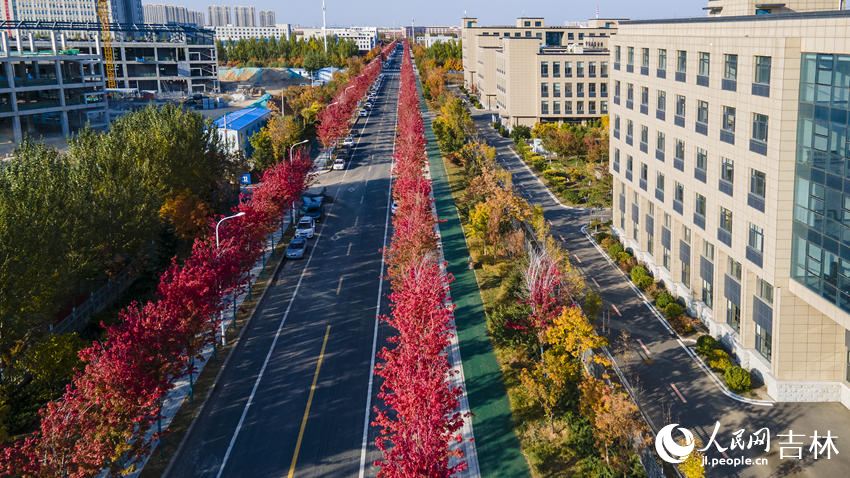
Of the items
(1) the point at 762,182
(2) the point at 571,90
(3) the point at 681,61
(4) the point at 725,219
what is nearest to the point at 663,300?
(4) the point at 725,219

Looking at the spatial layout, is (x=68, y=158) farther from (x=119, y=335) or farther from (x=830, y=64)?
(x=830, y=64)

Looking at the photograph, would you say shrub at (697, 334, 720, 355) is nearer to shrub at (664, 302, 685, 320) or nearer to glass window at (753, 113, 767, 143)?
shrub at (664, 302, 685, 320)

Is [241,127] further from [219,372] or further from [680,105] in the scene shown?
[680,105]

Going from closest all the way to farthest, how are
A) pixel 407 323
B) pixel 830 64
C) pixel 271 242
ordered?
pixel 830 64
pixel 407 323
pixel 271 242

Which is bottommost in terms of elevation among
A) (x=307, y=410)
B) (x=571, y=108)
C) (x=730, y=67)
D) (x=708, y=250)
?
(x=307, y=410)

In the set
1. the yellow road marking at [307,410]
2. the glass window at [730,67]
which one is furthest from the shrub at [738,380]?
the yellow road marking at [307,410]

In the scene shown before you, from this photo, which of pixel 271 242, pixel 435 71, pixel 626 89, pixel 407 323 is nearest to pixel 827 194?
pixel 407 323
